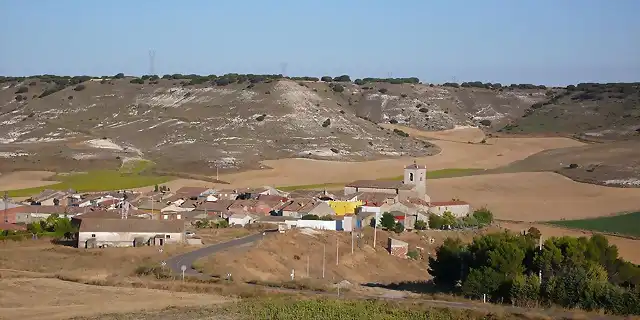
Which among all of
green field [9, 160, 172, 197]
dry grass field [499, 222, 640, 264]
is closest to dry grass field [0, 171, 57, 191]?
green field [9, 160, 172, 197]

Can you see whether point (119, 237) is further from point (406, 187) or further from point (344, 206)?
point (406, 187)

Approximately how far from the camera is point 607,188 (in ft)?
251

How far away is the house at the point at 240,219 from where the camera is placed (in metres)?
56.9

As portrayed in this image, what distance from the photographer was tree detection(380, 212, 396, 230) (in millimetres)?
55219

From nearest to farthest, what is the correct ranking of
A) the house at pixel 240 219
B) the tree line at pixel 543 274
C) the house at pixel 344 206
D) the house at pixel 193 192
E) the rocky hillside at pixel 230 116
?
the tree line at pixel 543 274 < the house at pixel 240 219 < the house at pixel 344 206 < the house at pixel 193 192 < the rocky hillside at pixel 230 116

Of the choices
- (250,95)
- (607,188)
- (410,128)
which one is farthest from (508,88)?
(607,188)

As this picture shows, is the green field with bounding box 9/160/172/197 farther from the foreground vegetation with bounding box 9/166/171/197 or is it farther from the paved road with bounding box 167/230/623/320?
the paved road with bounding box 167/230/623/320

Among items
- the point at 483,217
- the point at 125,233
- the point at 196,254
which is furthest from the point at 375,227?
the point at 196,254

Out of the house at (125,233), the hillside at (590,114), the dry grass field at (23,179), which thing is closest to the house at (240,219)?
the house at (125,233)

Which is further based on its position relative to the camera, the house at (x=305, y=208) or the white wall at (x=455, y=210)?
the white wall at (x=455, y=210)

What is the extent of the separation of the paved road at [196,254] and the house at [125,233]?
2.45 m

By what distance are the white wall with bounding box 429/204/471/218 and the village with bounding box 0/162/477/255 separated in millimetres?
71

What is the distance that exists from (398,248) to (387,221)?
7.21 meters

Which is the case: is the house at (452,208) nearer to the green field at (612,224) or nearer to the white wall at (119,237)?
the green field at (612,224)
